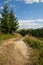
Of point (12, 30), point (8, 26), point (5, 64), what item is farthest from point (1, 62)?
point (12, 30)

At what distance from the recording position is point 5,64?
13.1m

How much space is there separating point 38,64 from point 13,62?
178 centimetres

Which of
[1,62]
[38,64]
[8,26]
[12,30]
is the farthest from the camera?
[12,30]

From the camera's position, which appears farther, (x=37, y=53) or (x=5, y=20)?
(x=5, y=20)

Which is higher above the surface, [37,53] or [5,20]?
[37,53]

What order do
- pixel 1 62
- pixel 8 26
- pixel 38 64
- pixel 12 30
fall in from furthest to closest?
pixel 12 30
pixel 8 26
pixel 1 62
pixel 38 64

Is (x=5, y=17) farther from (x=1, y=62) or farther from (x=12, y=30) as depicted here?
(x=1, y=62)

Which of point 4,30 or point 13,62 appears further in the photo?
point 4,30

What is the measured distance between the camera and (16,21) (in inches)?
3263

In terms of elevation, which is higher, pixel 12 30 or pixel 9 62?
pixel 9 62

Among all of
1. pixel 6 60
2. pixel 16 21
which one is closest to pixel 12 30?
pixel 16 21

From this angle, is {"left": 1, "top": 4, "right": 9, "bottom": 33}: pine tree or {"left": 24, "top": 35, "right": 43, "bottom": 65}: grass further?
{"left": 1, "top": 4, "right": 9, "bottom": 33}: pine tree

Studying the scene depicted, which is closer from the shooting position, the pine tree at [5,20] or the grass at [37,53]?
the grass at [37,53]

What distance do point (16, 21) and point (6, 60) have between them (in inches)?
2727
